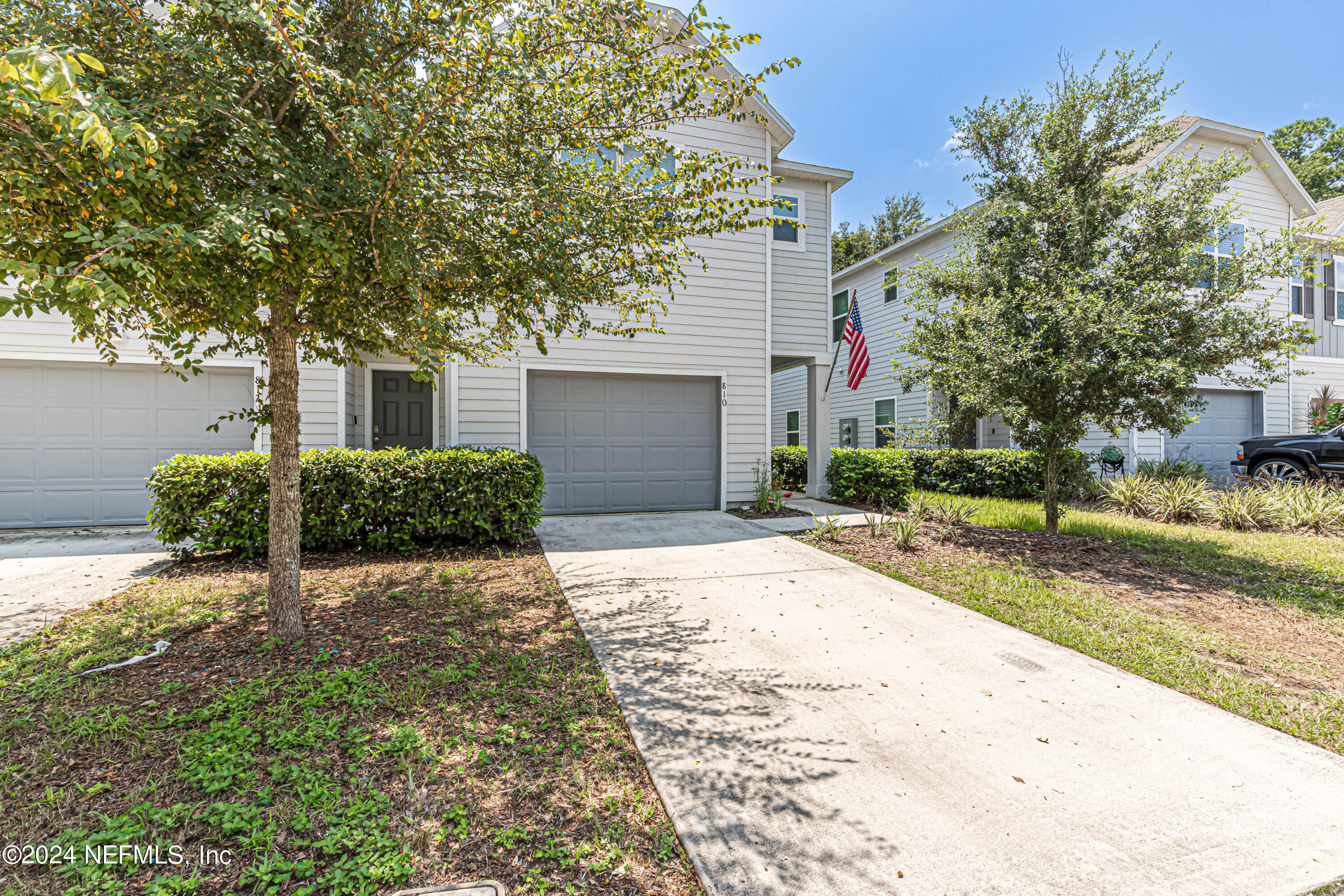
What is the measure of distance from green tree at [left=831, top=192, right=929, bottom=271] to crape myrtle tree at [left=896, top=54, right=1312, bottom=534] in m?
18.0

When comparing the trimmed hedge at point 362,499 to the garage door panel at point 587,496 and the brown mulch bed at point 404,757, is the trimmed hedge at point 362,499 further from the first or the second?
the garage door panel at point 587,496

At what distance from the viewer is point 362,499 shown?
5785mm

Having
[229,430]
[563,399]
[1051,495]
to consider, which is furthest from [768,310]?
[229,430]

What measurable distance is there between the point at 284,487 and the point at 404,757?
6.72 ft

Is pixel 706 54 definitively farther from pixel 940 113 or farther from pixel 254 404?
pixel 254 404

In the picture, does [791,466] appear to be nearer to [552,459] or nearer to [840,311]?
[552,459]

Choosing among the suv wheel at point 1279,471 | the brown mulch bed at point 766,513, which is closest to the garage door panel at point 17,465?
the brown mulch bed at point 766,513

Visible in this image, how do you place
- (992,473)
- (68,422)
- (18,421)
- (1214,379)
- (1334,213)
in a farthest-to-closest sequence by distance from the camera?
(1334,213) < (1214,379) < (992,473) < (68,422) < (18,421)

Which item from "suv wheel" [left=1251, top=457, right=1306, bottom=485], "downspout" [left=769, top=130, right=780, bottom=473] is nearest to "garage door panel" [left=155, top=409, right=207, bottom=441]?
"downspout" [left=769, top=130, right=780, bottom=473]

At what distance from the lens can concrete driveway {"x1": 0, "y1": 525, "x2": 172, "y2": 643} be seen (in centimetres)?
411

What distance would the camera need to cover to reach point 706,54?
3.48m

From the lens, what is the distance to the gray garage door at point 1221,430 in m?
A: 12.3

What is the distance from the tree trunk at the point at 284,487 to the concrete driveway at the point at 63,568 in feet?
5.81

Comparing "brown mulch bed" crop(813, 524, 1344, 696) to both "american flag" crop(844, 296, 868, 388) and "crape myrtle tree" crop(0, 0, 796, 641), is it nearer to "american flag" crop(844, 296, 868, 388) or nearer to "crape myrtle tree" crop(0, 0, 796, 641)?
"american flag" crop(844, 296, 868, 388)
